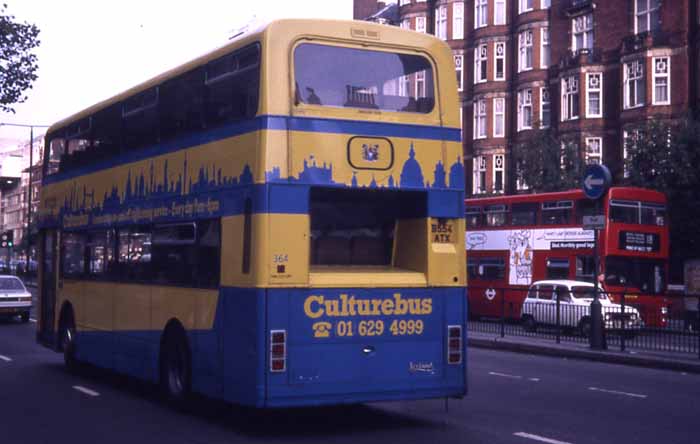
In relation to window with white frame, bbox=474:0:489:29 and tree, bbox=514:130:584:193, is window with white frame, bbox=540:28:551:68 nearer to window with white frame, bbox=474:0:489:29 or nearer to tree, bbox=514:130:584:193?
window with white frame, bbox=474:0:489:29

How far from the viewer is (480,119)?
178 feet

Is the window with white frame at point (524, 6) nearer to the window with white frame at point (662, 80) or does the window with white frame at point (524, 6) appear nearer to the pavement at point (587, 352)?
the window with white frame at point (662, 80)

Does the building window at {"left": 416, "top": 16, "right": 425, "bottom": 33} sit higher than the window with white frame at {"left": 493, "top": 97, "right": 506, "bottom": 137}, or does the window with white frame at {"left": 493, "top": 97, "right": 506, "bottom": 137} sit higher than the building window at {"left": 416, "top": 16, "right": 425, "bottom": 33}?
the building window at {"left": 416, "top": 16, "right": 425, "bottom": 33}

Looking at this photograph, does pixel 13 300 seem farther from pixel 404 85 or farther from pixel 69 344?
pixel 404 85

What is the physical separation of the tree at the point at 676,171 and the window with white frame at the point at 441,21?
20.4 m

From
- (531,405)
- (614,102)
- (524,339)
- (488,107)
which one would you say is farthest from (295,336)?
(488,107)

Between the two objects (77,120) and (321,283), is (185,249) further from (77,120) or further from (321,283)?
(77,120)

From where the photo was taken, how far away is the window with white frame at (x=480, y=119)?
53.9 m

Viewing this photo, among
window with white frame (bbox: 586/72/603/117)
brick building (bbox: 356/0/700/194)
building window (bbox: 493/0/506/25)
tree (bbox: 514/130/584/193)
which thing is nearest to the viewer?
tree (bbox: 514/130/584/193)

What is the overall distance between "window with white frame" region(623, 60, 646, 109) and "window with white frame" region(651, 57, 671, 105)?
63cm

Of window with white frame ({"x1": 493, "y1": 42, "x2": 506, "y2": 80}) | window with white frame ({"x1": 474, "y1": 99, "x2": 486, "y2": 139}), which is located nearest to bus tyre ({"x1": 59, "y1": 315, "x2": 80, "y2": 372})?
window with white frame ({"x1": 474, "y1": 99, "x2": 486, "y2": 139})

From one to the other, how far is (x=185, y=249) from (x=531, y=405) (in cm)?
496

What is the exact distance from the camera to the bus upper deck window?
33250mm

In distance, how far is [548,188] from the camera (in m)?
42.7
